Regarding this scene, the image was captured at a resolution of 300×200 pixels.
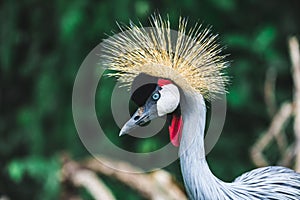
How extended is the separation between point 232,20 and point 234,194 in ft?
6.39

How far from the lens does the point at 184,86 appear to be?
1598mm

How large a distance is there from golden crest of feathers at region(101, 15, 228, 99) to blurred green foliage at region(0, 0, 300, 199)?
1.54m

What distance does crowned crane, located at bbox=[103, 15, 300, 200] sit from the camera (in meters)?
1.59

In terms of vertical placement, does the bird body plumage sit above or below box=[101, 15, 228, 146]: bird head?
below

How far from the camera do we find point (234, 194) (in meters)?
1.66

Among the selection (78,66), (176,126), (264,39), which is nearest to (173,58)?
(176,126)

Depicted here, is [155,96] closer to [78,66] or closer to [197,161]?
[197,161]

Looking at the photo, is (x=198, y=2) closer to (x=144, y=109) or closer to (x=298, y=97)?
(x=298, y=97)

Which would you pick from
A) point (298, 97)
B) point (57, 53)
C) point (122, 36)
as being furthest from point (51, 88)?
point (122, 36)

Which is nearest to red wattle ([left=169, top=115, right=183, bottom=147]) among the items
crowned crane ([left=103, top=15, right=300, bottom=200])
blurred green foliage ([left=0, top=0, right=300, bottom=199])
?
crowned crane ([left=103, top=15, right=300, bottom=200])

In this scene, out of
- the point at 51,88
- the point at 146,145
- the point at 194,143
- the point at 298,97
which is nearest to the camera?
the point at 194,143

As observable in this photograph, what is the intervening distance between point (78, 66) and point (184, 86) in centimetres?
200

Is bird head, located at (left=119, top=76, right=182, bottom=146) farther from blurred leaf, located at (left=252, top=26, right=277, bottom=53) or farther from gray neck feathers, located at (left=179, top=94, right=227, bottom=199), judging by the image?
blurred leaf, located at (left=252, top=26, right=277, bottom=53)

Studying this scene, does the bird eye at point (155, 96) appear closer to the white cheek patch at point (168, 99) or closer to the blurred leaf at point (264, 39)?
the white cheek patch at point (168, 99)
